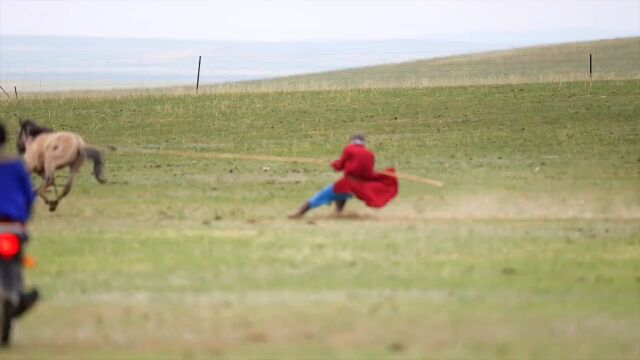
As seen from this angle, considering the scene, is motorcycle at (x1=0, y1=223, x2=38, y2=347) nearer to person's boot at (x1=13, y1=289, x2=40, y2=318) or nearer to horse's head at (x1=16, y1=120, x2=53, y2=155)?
person's boot at (x1=13, y1=289, x2=40, y2=318)

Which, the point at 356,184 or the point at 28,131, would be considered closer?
the point at 356,184

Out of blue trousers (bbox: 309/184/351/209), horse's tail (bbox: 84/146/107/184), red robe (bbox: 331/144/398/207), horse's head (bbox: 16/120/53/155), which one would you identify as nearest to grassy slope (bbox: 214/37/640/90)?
horse's tail (bbox: 84/146/107/184)

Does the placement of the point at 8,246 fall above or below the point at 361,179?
above

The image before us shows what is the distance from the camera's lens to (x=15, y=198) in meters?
10.7

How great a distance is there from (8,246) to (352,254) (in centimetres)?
592

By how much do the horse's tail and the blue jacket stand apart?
10958 mm

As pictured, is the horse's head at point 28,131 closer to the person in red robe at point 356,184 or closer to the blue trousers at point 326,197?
the person in red robe at point 356,184

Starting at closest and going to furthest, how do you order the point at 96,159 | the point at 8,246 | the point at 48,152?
the point at 8,246, the point at 48,152, the point at 96,159

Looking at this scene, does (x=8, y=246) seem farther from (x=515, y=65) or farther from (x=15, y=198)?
(x=515, y=65)

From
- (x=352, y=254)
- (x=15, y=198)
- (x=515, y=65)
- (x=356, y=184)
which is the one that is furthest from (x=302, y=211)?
(x=515, y=65)

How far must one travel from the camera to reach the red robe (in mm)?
19242

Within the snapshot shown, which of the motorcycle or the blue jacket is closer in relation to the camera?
the motorcycle

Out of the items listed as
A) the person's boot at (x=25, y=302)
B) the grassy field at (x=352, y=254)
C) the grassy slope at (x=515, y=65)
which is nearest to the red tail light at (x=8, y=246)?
the person's boot at (x=25, y=302)

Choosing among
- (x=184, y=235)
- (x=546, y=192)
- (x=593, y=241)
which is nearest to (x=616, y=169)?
(x=546, y=192)
